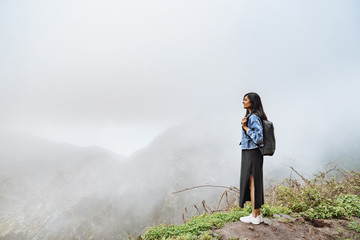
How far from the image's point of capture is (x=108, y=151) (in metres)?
151

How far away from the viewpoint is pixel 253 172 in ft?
14.3

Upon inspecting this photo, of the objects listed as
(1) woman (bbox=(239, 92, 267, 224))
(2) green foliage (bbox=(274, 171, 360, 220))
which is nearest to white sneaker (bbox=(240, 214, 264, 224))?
(1) woman (bbox=(239, 92, 267, 224))

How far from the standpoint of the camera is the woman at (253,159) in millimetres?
4230

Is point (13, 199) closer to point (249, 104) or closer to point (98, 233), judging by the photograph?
point (98, 233)

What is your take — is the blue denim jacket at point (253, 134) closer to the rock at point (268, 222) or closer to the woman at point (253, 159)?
the woman at point (253, 159)

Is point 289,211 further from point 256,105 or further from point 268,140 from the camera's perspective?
point 256,105

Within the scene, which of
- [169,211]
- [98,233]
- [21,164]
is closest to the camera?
[169,211]

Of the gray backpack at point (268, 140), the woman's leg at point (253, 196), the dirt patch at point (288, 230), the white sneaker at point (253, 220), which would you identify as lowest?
the dirt patch at point (288, 230)

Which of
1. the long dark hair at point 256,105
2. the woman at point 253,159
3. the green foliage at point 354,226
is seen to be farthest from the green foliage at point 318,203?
the long dark hair at point 256,105

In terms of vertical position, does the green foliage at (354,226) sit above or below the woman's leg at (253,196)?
below

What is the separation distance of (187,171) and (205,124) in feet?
98.1

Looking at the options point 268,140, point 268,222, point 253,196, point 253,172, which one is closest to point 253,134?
point 268,140

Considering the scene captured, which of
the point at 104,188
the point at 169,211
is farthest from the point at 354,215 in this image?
the point at 104,188

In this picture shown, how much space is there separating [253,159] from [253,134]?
648 mm
